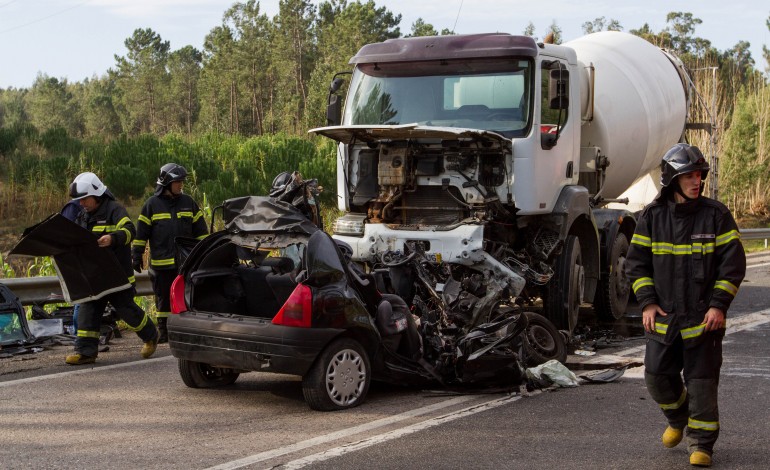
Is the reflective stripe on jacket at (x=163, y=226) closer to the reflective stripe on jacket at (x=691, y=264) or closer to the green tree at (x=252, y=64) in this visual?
the reflective stripe on jacket at (x=691, y=264)

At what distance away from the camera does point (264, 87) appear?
234 ft

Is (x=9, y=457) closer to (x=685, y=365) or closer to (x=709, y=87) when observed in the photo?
(x=685, y=365)

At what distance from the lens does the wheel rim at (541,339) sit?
8078 millimetres

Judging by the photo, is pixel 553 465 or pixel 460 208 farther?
pixel 460 208

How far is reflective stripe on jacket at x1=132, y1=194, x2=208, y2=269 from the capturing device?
938cm

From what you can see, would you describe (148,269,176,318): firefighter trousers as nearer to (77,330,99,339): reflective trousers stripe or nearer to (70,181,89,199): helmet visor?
(77,330,99,339): reflective trousers stripe

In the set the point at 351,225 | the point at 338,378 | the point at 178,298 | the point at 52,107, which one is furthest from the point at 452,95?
the point at 52,107

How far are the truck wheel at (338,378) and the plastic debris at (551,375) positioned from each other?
1.42 metres

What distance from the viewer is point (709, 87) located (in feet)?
57.8

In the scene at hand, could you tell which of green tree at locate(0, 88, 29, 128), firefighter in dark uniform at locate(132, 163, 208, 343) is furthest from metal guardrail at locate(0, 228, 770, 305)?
green tree at locate(0, 88, 29, 128)

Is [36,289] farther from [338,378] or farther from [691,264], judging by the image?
[691,264]

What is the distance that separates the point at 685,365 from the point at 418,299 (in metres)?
2.97

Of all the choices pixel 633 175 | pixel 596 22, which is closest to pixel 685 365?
pixel 633 175

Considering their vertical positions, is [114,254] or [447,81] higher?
[447,81]
